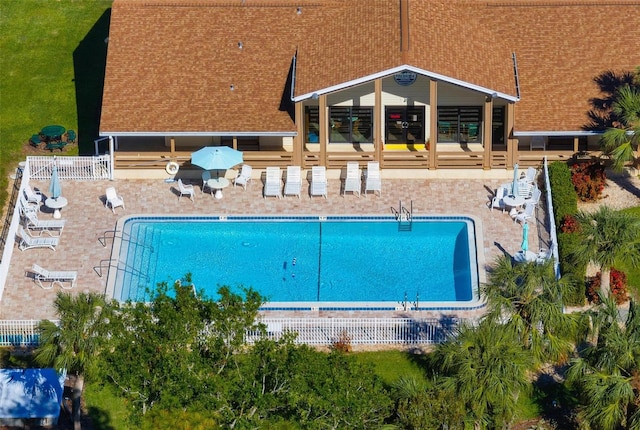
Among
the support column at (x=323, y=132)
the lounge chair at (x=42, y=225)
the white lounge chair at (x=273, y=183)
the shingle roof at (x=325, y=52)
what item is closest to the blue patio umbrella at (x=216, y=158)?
the shingle roof at (x=325, y=52)

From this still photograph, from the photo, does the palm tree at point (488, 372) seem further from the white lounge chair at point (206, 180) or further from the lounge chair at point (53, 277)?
the white lounge chair at point (206, 180)

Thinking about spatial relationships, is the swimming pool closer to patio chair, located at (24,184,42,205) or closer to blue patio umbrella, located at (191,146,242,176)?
blue patio umbrella, located at (191,146,242,176)

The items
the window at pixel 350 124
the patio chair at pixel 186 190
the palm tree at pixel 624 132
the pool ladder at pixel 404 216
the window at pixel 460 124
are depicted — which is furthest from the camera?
the window at pixel 350 124

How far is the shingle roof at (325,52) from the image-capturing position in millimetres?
56625

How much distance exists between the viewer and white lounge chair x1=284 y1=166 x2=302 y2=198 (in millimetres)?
56250

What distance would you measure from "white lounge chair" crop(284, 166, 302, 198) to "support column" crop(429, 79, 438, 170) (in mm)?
4855

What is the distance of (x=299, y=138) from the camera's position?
57.2 metres

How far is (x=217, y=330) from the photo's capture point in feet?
140

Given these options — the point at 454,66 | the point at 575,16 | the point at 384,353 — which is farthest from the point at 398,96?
the point at 384,353

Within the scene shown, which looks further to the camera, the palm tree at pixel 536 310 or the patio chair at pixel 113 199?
the patio chair at pixel 113 199

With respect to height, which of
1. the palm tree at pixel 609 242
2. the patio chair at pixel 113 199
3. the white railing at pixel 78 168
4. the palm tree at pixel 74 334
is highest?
the white railing at pixel 78 168

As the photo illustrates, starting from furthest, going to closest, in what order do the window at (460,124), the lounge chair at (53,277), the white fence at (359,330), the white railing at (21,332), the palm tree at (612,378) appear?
the window at (460,124) → the lounge chair at (53,277) → the white railing at (21,332) → the white fence at (359,330) → the palm tree at (612,378)

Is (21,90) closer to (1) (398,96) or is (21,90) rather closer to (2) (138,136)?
(2) (138,136)

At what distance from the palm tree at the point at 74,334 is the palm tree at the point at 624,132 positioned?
63.8ft
